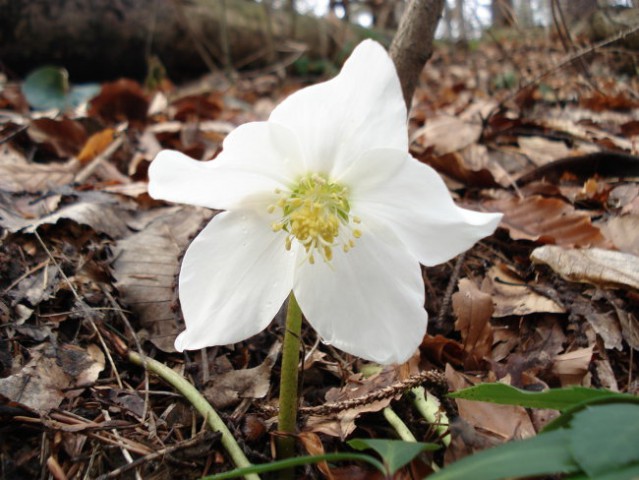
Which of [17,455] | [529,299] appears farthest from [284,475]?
[529,299]

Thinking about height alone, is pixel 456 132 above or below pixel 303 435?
above

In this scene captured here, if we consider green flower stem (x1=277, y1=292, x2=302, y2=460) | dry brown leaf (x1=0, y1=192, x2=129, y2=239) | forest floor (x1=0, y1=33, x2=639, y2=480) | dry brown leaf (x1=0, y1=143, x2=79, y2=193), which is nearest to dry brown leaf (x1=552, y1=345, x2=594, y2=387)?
forest floor (x1=0, y1=33, x2=639, y2=480)

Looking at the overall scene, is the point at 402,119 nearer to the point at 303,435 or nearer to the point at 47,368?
the point at 303,435

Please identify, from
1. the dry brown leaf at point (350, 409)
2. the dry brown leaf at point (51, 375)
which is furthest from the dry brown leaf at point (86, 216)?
the dry brown leaf at point (350, 409)

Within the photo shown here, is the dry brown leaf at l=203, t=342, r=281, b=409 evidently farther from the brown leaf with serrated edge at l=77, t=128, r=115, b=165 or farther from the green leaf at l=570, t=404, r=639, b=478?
the brown leaf with serrated edge at l=77, t=128, r=115, b=165

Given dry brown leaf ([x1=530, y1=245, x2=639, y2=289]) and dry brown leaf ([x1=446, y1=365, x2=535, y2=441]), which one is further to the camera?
dry brown leaf ([x1=530, y1=245, x2=639, y2=289])

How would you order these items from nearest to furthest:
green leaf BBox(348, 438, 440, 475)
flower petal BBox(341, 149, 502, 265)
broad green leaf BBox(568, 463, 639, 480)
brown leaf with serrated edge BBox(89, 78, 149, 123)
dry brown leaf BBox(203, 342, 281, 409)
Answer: broad green leaf BBox(568, 463, 639, 480), green leaf BBox(348, 438, 440, 475), flower petal BBox(341, 149, 502, 265), dry brown leaf BBox(203, 342, 281, 409), brown leaf with serrated edge BBox(89, 78, 149, 123)

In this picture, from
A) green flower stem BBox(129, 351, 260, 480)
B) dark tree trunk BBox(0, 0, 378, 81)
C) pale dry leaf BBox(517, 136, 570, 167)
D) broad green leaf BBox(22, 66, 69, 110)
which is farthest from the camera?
dark tree trunk BBox(0, 0, 378, 81)
